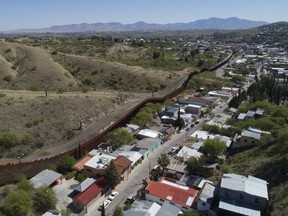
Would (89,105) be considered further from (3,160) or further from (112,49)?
(112,49)

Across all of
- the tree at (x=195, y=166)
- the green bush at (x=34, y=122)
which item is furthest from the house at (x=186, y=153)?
the green bush at (x=34, y=122)

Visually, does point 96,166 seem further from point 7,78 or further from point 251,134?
point 7,78

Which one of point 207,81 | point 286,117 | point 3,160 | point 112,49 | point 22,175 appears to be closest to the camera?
point 22,175

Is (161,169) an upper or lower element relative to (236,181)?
lower

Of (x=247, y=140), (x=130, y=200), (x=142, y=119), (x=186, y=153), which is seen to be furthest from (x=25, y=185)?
(x=247, y=140)

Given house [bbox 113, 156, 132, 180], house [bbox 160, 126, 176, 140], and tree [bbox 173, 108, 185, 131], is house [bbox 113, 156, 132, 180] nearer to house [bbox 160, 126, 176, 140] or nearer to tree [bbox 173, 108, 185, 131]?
house [bbox 160, 126, 176, 140]

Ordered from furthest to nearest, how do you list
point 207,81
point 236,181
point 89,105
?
point 207,81 → point 89,105 → point 236,181

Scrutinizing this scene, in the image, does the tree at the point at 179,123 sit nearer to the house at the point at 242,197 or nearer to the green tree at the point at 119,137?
the green tree at the point at 119,137

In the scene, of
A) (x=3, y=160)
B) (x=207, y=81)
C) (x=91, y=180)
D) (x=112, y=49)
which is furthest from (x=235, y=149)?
(x=112, y=49)
